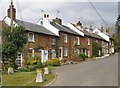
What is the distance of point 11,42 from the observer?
31.6m

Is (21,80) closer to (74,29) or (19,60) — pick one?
(19,60)

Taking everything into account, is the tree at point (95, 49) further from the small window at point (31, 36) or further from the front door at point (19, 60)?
the front door at point (19, 60)

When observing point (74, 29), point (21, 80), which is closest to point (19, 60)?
point (21, 80)

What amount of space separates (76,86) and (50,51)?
94.6ft

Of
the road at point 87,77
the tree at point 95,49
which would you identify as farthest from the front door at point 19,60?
the tree at point 95,49

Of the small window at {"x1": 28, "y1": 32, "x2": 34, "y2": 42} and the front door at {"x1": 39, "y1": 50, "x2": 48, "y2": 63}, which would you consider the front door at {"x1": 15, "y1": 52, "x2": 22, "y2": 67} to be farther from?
the front door at {"x1": 39, "y1": 50, "x2": 48, "y2": 63}

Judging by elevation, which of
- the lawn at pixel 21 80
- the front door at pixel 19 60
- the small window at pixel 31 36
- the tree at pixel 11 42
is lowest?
the lawn at pixel 21 80

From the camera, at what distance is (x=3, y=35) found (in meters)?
32.8

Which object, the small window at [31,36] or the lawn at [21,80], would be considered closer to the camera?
the lawn at [21,80]

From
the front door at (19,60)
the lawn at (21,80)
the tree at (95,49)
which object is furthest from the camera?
the tree at (95,49)

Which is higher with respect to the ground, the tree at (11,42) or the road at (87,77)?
the tree at (11,42)

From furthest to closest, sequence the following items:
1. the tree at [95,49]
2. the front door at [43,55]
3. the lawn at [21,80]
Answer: the tree at [95,49]
the front door at [43,55]
the lawn at [21,80]

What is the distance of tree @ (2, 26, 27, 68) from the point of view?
31.5m

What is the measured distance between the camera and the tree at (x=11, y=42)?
3145cm
